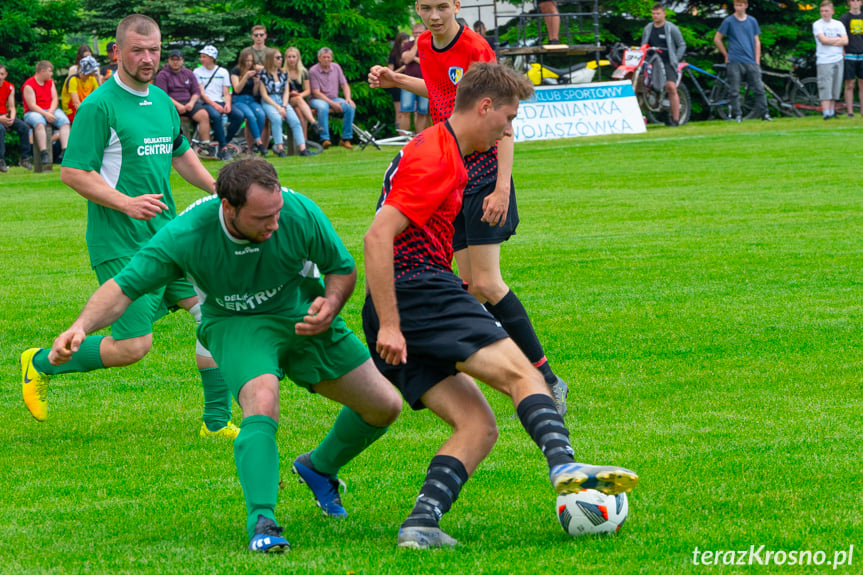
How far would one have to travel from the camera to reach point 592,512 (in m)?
4.65

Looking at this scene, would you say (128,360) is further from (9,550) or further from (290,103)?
(290,103)

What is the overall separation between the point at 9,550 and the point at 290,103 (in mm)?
20322

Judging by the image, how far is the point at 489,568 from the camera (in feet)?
14.2

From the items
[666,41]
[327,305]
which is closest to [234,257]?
[327,305]

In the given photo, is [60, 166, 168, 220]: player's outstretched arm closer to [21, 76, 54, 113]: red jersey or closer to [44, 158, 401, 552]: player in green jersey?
[44, 158, 401, 552]: player in green jersey

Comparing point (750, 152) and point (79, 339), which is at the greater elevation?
point (79, 339)

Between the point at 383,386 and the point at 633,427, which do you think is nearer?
the point at 383,386

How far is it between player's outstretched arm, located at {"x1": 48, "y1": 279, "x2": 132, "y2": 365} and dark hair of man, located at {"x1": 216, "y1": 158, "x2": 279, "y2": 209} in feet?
1.93

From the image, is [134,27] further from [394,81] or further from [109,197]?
[394,81]

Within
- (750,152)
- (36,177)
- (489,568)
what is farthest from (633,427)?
(36,177)

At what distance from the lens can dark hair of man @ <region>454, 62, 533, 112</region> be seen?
15.8 ft

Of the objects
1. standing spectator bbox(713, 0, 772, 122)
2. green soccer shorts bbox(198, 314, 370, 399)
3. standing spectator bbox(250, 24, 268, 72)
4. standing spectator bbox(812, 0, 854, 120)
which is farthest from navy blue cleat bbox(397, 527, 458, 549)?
standing spectator bbox(812, 0, 854, 120)

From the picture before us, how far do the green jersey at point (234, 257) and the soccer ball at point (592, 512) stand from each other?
1259 millimetres

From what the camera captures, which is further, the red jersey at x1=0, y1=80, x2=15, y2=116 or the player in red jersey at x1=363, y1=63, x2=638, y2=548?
the red jersey at x1=0, y1=80, x2=15, y2=116
